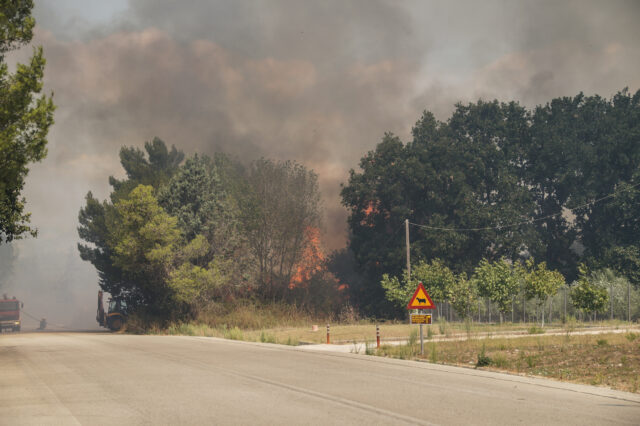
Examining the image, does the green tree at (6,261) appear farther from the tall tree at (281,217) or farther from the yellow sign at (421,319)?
the yellow sign at (421,319)

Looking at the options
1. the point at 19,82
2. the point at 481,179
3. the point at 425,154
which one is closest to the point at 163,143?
the point at 425,154

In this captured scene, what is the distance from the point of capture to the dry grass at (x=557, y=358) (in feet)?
46.9

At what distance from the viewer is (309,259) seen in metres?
56.9

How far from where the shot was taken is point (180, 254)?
4469 centimetres

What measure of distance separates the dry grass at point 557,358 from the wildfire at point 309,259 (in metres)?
32.8

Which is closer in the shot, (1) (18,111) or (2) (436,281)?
(1) (18,111)

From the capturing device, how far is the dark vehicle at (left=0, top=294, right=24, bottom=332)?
242ft

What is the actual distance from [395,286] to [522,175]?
23.2 m

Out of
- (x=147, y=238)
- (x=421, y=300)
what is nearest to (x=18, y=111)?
(x=421, y=300)

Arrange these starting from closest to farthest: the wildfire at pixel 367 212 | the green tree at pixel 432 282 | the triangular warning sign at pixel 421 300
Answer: the triangular warning sign at pixel 421 300
the green tree at pixel 432 282
the wildfire at pixel 367 212

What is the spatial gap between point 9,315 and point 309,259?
132 ft

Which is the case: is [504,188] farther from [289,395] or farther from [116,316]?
[289,395]

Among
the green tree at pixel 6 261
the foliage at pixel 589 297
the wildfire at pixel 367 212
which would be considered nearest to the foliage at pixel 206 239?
the wildfire at pixel 367 212

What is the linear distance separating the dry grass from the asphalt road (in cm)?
124
